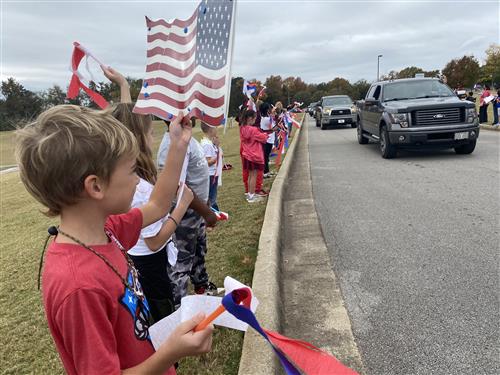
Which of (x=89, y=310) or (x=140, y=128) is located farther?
(x=140, y=128)

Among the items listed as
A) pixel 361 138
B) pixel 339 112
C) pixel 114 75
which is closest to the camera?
pixel 114 75

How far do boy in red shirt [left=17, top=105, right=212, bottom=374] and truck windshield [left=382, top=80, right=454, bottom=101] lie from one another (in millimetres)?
10476

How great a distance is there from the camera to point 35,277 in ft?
13.8

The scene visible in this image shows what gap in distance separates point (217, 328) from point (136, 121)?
1.54 metres

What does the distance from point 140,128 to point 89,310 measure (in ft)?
4.53

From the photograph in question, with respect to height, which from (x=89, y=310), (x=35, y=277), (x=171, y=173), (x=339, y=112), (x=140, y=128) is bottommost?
(x=35, y=277)

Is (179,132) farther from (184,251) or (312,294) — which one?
(312,294)

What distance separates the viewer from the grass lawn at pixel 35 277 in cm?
262

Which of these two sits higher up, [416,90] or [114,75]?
[416,90]

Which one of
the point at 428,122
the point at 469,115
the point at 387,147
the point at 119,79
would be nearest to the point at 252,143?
the point at 119,79

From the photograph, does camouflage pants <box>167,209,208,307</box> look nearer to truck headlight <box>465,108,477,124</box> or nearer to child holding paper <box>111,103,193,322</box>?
child holding paper <box>111,103,193,322</box>

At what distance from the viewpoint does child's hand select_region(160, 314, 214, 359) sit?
1181 mm

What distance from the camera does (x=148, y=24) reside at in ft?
7.20

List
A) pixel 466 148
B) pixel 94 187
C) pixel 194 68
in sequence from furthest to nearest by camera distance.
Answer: pixel 466 148, pixel 194 68, pixel 94 187
